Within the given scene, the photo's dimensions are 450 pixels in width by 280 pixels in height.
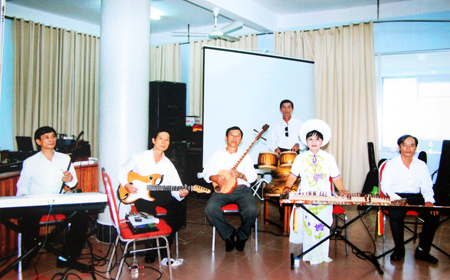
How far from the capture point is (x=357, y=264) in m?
3.33

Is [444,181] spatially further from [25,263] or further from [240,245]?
[25,263]

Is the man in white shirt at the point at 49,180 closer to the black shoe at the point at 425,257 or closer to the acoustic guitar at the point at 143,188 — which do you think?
the acoustic guitar at the point at 143,188

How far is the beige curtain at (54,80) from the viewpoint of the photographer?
6012 mm

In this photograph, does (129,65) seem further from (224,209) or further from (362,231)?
(362,231)

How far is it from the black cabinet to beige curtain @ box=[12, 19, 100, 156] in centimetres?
180

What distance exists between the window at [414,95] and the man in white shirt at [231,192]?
346cm

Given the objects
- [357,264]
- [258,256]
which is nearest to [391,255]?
[357,264]

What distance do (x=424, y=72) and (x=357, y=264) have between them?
163 inches

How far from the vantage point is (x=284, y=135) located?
5316 millimetres

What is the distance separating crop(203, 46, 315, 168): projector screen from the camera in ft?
17.1

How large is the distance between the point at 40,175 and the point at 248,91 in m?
3.25

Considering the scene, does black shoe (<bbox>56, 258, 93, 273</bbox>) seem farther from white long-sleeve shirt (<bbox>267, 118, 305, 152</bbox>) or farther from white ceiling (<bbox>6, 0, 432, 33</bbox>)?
white ceiling (<bbox>6, 0, 432, 33</bbox>)

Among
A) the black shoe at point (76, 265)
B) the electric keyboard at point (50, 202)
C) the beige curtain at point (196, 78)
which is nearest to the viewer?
the electric keyboard at point (50, 202)

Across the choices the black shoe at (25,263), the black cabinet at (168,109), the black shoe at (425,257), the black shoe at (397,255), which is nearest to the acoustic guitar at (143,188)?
the black shoe at (25,263)
